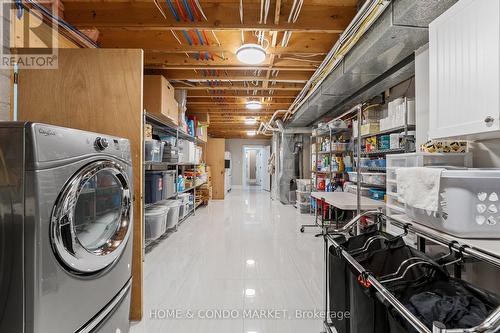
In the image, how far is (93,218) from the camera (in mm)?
1475

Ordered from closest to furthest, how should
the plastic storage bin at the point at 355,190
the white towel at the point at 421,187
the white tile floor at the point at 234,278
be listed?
1. the white towel at the point at 421,187
2. the white tile floor at the point at 234,278
3. the plastic storage bin at the point at 355,190

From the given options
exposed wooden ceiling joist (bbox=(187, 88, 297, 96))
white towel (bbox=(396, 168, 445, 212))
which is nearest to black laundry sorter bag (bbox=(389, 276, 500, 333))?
white towel (bbox=(396, 168, 445, 212))

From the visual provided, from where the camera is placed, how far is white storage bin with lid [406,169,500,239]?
1.17 metres

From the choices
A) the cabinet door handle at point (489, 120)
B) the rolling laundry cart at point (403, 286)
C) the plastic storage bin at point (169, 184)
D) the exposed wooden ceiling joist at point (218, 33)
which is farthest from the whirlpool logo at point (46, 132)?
the plastic storage bin at point (169, 184)

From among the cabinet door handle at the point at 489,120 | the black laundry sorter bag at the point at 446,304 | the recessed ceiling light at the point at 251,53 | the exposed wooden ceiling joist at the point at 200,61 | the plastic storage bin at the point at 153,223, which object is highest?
the exposed wooden ceiling joist at the point at 200,61

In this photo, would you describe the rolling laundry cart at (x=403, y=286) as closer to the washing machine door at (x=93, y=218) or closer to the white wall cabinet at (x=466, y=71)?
the white wall cabinet at (x=466, y=71)

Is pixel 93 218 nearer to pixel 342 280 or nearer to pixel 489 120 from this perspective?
pixel 342 280

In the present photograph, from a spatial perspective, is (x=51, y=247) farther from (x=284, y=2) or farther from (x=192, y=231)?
(x=192, y=231)

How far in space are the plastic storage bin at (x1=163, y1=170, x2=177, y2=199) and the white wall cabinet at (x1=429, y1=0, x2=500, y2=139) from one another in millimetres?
3264

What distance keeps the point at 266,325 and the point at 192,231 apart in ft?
8.80

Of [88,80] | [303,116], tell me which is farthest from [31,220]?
[303,116]

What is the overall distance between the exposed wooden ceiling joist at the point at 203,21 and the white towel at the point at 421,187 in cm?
160

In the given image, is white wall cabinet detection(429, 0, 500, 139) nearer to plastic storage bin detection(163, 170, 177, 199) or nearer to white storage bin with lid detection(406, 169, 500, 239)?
white storage bin with lid detection(406, 169, 500, 239)

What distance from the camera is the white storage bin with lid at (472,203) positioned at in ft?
3.84
